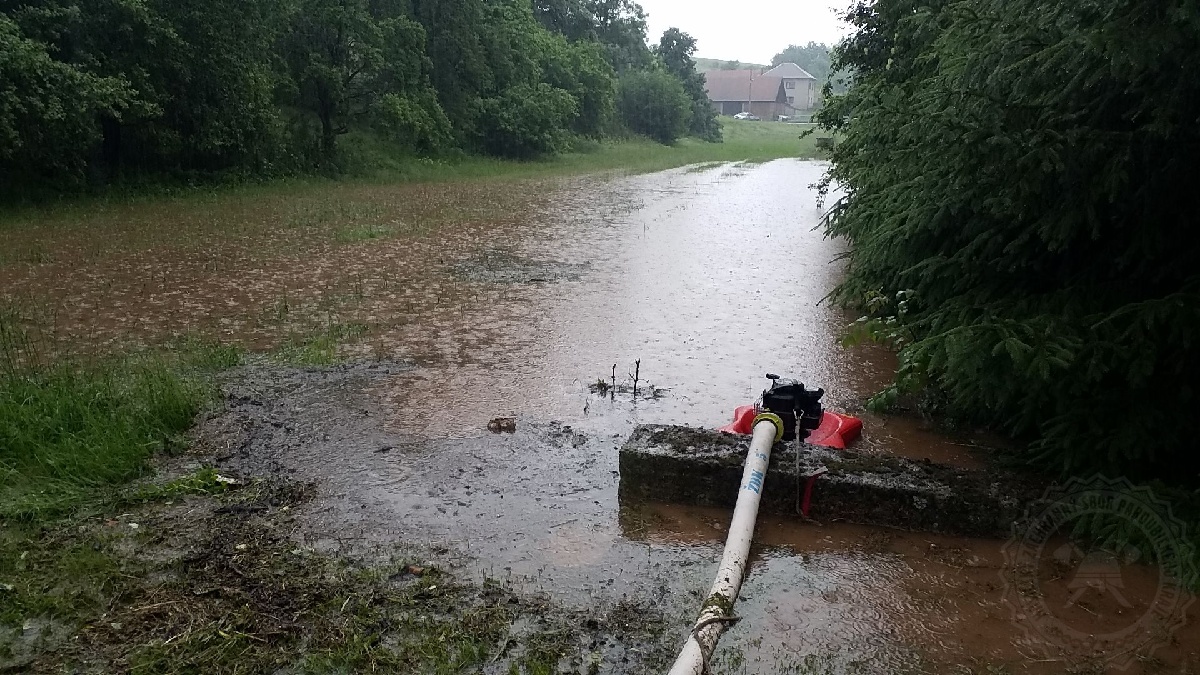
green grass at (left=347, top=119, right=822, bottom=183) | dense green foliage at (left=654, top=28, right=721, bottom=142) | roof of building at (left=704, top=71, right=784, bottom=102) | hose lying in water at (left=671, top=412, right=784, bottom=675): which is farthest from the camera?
roof of building at (left=704, top=71, right=784, bottom=102)

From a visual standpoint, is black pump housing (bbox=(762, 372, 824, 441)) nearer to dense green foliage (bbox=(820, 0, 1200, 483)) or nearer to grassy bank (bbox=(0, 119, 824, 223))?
dense green foliage (bbox=(820, 0, 1200, 483))

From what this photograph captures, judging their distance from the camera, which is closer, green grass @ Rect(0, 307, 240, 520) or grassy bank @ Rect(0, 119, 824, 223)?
green grass @ Rect(0, 307, 240, 520)

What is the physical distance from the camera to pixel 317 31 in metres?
25.5

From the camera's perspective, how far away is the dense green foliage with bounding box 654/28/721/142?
199ft

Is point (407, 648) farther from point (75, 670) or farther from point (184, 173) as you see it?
point (184, 173)

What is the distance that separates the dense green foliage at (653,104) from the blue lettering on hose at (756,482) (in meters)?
50.1

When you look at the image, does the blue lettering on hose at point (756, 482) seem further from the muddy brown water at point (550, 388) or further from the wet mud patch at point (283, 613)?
the wet mud patch at point (283, 613)

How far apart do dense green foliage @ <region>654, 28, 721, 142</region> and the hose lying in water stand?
56.3 meters

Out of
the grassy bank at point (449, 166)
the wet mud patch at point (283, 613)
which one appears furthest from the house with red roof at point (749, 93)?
the wet mud patch at point (283, 613)

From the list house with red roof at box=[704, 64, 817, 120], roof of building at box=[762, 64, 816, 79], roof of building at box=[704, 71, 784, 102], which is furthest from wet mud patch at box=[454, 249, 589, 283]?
roof of building at box=[762, 64, 816, 79]

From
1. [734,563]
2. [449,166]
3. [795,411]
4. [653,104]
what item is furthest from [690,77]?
[734,563]

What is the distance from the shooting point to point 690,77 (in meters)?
64.6

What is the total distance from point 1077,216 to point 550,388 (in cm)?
370

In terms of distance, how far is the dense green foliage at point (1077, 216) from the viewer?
12.5 ft
